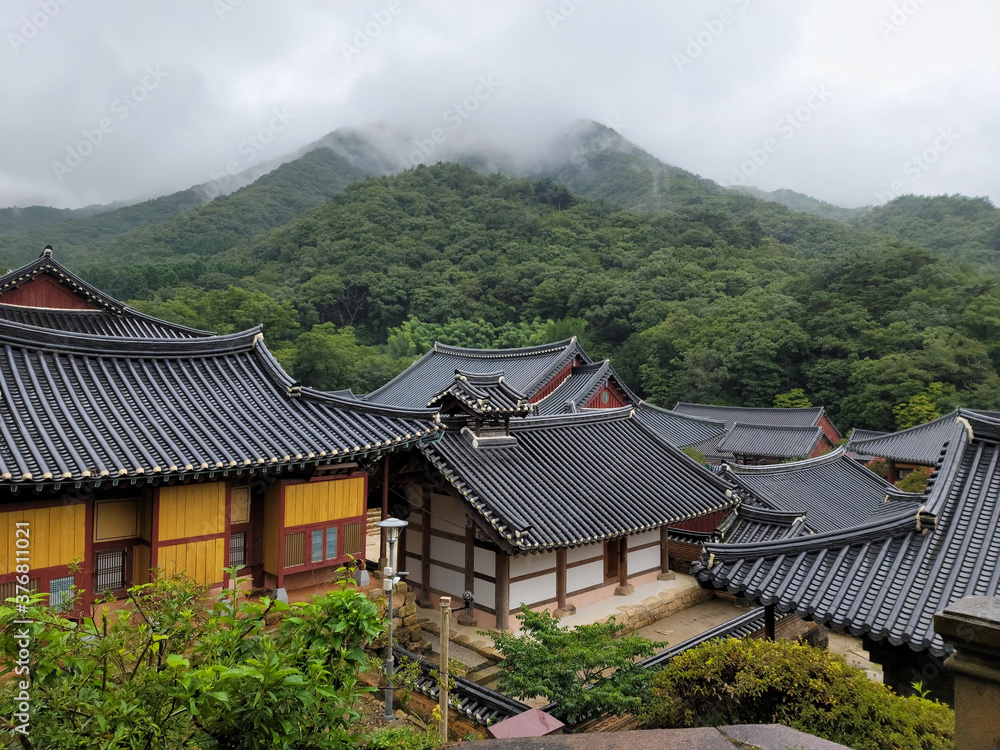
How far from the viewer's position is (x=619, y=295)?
267ft

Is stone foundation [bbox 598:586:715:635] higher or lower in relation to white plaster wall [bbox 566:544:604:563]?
lower

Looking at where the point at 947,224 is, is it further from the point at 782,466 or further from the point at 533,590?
the point at 533,590

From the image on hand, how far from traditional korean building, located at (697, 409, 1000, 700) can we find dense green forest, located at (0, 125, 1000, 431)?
1908 inches

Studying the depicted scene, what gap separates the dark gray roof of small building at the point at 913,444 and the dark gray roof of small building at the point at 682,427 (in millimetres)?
8759

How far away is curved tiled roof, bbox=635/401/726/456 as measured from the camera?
42544 mm

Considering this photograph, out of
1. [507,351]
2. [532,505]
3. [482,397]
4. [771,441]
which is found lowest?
[771,441]

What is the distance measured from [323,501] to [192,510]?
2.33 metres

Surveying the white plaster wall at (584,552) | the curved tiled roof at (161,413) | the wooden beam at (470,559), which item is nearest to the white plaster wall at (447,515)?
the wooden beam at (470,559)

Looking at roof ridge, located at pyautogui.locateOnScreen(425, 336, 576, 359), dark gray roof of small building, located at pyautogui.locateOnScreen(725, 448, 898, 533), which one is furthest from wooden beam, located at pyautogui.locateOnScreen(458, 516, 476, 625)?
roof ridge, located at pyautogui.locateOnScreen(425, 336, 576, 359)

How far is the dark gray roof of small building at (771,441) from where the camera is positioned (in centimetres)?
4372

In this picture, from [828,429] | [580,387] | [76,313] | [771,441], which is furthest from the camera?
[828,429]

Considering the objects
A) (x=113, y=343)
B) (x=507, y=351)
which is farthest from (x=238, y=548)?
(x=507, y=351)

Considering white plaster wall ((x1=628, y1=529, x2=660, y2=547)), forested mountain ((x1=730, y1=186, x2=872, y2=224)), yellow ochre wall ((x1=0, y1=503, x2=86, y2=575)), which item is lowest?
white plaster wall ((x1=628, y1=529, x2=660, y2=547))

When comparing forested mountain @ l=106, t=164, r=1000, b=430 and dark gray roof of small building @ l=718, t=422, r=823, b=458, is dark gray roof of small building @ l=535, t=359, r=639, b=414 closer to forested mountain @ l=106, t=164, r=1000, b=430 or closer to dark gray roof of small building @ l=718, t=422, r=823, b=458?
dark gray roof of small building @ l=718, t=422, r=823, b=458
